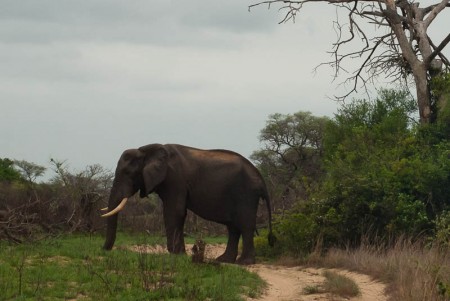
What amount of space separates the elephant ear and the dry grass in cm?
373

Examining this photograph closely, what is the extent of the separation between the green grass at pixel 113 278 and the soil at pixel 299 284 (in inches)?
12.4

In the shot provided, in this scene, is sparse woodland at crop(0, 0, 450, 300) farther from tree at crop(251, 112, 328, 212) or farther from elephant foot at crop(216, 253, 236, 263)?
tree at crop(251, 112, 328, 212)

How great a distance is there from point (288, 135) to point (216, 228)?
21.7 meters

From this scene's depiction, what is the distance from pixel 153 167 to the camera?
43.1 ft

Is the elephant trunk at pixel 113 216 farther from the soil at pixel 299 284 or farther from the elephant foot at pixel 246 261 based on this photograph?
the elephant foot at pixel 246 261

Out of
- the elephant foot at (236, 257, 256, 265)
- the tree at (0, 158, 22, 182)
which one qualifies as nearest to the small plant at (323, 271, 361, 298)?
the elephant foot at (236, 257, 256, 265)

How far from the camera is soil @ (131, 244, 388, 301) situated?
982 cm

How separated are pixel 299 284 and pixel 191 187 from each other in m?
3.53

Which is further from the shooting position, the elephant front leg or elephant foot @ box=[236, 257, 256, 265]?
elephant foot @ box=[236, 257, 256, 265]

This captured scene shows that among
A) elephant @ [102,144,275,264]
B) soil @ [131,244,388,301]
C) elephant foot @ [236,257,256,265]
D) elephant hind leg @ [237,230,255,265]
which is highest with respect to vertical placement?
elephant @ [102,144,275,264]

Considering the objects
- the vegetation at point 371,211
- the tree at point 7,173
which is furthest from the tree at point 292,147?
the vegetation at point 371,211

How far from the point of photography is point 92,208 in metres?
20.2

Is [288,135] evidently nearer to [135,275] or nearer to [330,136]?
[330,136]

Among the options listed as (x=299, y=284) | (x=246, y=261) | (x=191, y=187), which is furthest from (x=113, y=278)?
(x=246, y=261)
